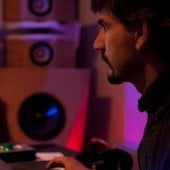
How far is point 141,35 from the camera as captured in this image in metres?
0.94

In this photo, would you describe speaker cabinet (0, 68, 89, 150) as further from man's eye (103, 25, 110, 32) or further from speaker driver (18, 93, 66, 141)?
man's eye (103, 25, 110, 32)

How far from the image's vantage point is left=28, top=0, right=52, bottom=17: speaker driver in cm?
211

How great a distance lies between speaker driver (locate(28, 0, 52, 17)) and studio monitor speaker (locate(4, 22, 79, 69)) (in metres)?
0.11

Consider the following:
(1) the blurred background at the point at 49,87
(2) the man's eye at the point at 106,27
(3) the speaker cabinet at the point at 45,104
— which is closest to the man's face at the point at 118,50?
(2) the man's eye at the point at 106,27

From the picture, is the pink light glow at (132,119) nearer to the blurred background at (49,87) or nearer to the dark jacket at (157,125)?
the blurred background at (49,87)

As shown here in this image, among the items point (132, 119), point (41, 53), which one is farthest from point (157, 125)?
point (41, 53)

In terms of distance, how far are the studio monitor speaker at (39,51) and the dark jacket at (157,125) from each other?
122cm

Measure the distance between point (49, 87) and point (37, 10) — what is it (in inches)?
15.5

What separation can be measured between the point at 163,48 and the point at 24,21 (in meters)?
1.28

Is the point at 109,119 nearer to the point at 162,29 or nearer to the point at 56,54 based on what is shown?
the point at 56,54

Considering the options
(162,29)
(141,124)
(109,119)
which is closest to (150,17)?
(162,29)

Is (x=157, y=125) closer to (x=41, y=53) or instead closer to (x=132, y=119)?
(x=132, y=119)

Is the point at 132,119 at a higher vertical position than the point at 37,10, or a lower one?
lower

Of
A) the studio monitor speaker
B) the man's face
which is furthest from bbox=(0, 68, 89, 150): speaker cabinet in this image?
the man's face
